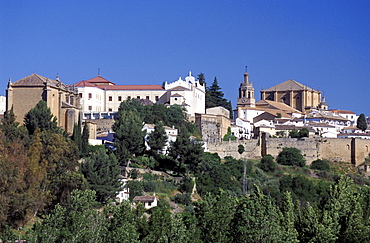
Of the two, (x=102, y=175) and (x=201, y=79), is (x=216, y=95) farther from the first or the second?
(x=102, y=175)

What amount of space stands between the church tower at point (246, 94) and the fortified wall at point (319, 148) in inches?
626

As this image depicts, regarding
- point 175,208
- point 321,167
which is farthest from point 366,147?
point 175,208

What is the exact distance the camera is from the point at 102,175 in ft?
136

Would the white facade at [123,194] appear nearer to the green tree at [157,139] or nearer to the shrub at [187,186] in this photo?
the shrub at [187,186]

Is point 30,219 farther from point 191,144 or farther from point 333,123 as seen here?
point 333,123

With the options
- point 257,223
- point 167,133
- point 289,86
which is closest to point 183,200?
point 167,133

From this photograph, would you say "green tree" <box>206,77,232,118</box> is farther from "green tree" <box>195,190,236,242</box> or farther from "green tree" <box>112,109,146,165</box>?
"green tree" <box>195,190,236,242</box>

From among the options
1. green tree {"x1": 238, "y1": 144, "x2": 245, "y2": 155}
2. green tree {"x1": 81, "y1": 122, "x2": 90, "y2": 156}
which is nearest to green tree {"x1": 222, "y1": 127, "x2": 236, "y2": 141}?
green tree {"x1": 238, "y1": 144, "x2": 245, "y2": 155}

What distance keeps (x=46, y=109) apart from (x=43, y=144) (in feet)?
18.4

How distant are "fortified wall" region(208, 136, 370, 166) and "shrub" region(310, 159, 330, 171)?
82cm

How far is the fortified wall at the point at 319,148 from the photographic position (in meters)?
60.5

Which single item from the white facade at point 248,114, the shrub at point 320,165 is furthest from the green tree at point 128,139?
the white facade at point 248,114

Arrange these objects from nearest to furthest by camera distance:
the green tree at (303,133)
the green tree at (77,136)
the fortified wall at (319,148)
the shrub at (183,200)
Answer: the shrub at (183,200)
the green tree at (77,136)
the fortified wall at (319,148)
the green tree at (303,133)

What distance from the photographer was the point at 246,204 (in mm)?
30781
